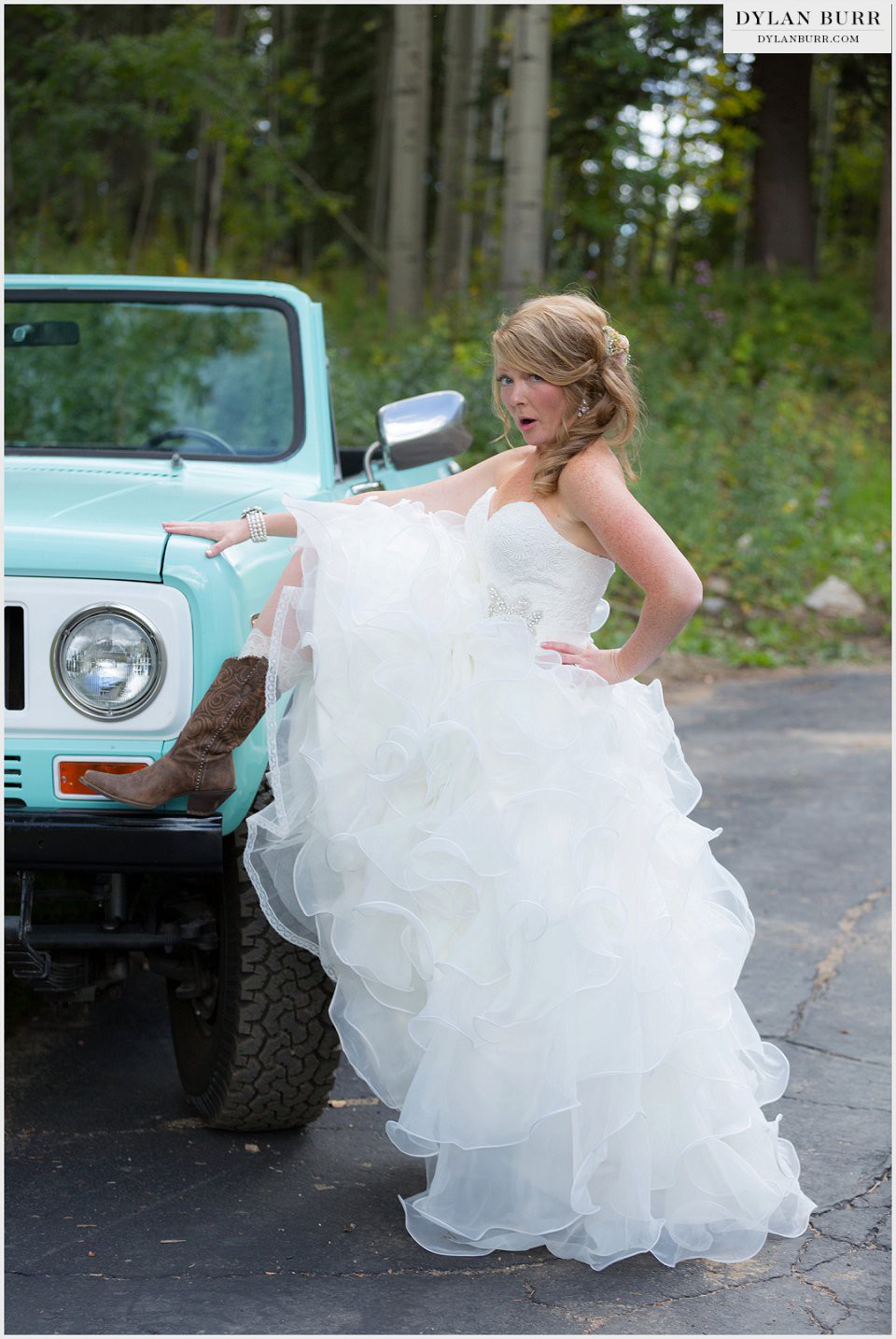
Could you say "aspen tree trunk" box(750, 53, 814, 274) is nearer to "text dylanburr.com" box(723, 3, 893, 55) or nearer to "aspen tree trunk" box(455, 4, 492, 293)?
"aspen tree trunk" box(455, 4, 492, 293)

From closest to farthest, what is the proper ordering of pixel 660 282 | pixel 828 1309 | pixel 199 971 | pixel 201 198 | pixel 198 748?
1. pixel 828 1309
2. pixel 198 748
3. pixel 199 971
4. pixel 660 282
5. pixel 201 198

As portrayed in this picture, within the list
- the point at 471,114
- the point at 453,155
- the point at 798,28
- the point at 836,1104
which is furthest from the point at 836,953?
the point at 471,114

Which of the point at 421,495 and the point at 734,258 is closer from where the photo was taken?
the point at 421,495

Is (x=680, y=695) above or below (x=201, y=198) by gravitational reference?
below

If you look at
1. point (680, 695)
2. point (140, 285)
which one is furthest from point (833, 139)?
point (140, 285)

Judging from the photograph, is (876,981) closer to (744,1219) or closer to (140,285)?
(744,1219)

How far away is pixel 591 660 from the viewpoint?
2582mm

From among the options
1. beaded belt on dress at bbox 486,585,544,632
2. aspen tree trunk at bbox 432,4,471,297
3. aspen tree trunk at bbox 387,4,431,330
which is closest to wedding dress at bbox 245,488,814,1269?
beaded belt on dress at bbox 486,585,544,632

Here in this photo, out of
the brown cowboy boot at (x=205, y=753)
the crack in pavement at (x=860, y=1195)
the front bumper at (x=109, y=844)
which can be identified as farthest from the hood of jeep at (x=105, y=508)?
the crack in pavement at (x=860, y=1195)

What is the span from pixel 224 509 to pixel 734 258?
23754mm

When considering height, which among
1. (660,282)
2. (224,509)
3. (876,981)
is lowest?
(876,981)

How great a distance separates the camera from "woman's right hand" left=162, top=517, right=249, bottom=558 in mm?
2645

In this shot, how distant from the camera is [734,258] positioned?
82.1 feet

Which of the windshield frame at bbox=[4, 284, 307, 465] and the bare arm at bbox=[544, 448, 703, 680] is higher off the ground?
the windshield frame at bbox=[4, 284, 307, 465]
